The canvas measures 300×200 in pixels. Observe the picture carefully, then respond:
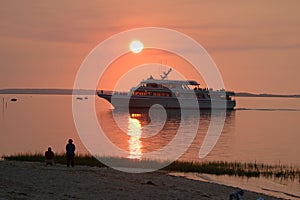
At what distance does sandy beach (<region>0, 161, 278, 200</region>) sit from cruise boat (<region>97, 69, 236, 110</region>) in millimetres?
92092

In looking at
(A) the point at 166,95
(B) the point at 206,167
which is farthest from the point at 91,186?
(A) the point at 166,95

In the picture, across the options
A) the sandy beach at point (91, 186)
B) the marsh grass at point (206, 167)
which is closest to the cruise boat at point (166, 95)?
the marsh grass at point (206, 167)

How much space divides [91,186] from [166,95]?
99.8 meters

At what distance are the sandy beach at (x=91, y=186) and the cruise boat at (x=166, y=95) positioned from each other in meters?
92.1

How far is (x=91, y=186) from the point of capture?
17812 millimetres

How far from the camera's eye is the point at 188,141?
5503cm

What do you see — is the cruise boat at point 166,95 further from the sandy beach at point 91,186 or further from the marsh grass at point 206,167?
the sandy beach at point 91,186

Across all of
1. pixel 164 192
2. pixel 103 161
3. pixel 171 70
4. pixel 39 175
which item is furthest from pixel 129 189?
pixel 171 70

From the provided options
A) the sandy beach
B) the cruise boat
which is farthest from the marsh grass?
the cruise boat

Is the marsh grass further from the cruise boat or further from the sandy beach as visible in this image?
the cruise boat

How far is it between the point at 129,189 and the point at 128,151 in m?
25.3

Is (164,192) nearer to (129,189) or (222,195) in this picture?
(129,189)

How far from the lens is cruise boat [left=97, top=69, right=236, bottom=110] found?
4540 inches

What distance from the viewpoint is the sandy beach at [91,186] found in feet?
51.3
